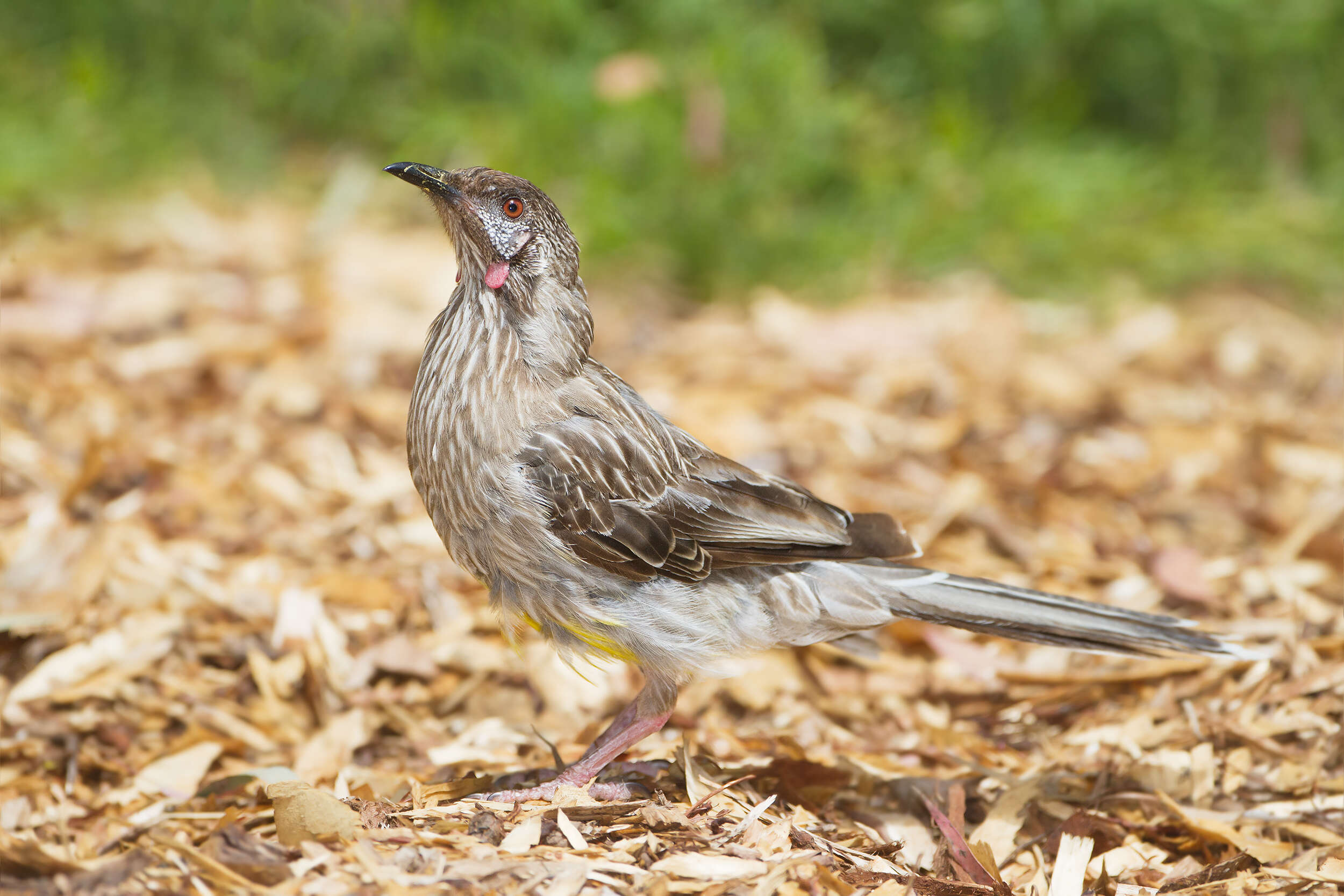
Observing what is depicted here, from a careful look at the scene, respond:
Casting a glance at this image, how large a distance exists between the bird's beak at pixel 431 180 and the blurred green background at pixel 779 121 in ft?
13.8

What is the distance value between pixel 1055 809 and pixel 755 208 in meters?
5.11

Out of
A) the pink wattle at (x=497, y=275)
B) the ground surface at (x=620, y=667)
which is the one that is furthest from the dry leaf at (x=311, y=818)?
the pink wattle at (x=497, y=275)

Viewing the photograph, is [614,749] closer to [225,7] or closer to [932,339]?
[932,339]

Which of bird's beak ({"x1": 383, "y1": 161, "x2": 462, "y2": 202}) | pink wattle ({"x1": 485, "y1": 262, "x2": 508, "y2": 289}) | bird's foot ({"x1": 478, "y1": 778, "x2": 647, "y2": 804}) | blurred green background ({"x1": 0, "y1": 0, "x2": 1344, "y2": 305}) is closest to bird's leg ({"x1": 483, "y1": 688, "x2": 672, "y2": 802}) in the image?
bird's foot ({"x1": 478, "y1": 778, "x2": 647, "y2": 804})

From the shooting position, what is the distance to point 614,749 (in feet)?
12.8

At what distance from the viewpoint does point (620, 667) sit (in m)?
5.29

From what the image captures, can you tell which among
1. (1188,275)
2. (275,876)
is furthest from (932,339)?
(275,876)

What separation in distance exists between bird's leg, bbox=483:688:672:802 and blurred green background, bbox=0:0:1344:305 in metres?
4.60

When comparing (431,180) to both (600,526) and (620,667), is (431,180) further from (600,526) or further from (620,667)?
(620,667)

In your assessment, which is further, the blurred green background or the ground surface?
the blurred green background

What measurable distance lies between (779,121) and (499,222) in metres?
5.08

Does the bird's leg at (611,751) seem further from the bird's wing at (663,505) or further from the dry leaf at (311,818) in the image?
the dry leaf at (311,818)

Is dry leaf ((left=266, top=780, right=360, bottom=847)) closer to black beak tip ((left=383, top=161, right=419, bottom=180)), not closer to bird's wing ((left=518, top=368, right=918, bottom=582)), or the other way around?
bird's wing ((left=518, top=368, right=918, bottom=582))

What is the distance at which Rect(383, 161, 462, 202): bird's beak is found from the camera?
3.87m
